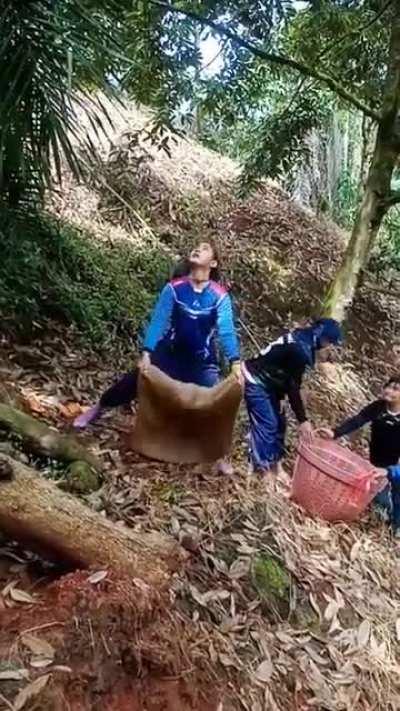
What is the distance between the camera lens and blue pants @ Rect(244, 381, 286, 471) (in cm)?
456

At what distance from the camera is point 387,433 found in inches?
190

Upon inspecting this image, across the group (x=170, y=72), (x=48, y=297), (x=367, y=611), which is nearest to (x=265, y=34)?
(x=170, y=72)

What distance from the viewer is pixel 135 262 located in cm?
752

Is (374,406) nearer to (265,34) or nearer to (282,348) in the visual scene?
(282,348)

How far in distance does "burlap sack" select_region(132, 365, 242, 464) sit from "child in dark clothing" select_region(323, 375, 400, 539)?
0.95m

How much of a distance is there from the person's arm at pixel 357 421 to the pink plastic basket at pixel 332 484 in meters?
0.26

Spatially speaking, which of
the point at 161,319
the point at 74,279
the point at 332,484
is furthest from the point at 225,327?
the point at 74,279

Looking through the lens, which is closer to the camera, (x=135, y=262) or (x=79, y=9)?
(x=79, y=9)

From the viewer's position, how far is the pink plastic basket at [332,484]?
13.9ft

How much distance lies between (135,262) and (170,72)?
203 centimetres

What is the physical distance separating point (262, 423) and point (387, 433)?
0.87m

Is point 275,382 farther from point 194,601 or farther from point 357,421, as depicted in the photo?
point 194,601

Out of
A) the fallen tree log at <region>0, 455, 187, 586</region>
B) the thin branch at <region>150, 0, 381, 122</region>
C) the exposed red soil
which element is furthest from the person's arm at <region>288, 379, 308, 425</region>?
the thin branch at <region>150, 0, 381, 122</region>

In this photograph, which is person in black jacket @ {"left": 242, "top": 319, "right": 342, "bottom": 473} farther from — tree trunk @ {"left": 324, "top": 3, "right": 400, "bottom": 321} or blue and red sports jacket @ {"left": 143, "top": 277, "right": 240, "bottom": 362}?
tree trunk @ {"left": 324, "top": 3, "right": 400, "bottom": 321}
